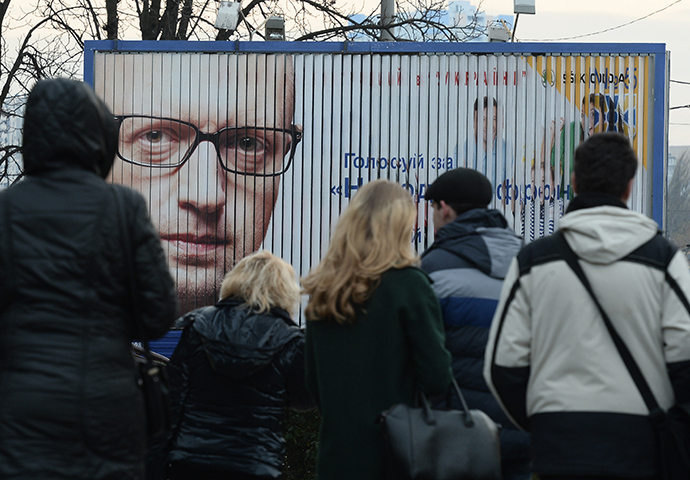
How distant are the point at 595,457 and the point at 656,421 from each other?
0.21m

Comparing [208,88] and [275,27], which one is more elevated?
[275,27]

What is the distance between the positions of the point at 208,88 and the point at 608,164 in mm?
5723

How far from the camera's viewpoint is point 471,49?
789cm

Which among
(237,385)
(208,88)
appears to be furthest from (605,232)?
(208,88)

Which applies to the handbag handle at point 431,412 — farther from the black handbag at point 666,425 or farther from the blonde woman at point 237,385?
the blonde woman at point 237,385

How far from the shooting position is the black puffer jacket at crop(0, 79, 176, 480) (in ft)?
7.86

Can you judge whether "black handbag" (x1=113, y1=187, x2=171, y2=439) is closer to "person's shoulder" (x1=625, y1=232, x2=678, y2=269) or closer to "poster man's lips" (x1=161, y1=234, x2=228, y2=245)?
"person's shoulder" (x1=625, y1=232, x2=678, y2=269)

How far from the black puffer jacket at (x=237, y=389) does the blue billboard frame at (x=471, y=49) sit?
4745mm

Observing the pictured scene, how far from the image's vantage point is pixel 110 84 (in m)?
8.00

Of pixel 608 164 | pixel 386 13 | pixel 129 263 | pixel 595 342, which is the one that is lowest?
pixel 595 342

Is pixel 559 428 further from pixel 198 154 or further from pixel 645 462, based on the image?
pixel 198 154

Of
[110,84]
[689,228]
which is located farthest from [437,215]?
[689,228]

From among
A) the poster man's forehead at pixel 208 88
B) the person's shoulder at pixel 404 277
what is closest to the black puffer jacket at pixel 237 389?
the person's shoulder at pixel 404 277

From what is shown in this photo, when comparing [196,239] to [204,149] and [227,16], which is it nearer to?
[204,149]
